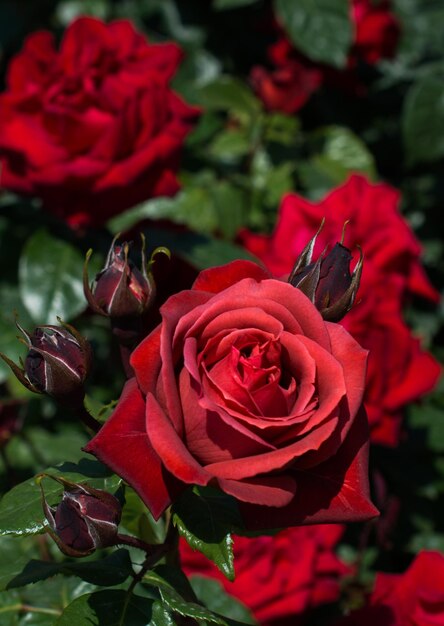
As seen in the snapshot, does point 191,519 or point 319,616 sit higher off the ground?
point 191,519

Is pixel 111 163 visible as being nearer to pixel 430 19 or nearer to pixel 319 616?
pixel 319 616

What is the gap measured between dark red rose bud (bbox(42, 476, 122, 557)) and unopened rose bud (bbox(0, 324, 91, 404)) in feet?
0.27

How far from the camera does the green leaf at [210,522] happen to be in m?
0.83

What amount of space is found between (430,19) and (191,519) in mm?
1752

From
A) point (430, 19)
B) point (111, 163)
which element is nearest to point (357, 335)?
point (111, 163)

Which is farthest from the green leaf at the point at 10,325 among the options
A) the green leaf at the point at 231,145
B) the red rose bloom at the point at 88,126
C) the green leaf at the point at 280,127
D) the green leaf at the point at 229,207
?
the green leaf at the point at 280,127

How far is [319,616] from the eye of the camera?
157cm

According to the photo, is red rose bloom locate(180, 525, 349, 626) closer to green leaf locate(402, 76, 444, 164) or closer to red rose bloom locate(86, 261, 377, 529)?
red rose bloom locate(86, 261, 377, 529)

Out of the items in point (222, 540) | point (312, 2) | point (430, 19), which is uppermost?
point (222, 540)

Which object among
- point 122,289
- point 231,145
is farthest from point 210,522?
point 231,145

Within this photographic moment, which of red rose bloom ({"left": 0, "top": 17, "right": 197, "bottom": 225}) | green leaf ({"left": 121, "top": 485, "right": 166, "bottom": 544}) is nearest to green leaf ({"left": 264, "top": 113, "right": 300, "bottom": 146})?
red rose bloom ({"left": 0, "top": 17, "right": 197, "bottom": 225})

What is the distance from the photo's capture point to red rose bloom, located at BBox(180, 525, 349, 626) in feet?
4.54

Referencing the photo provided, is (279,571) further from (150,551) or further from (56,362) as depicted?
(56,362)

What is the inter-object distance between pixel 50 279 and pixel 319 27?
2.61ft
